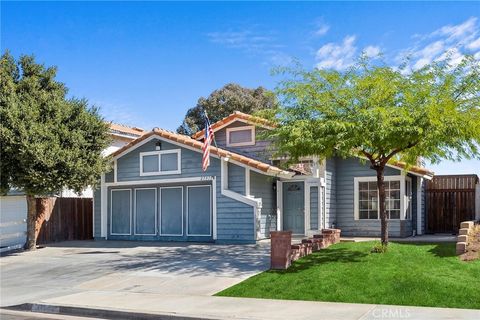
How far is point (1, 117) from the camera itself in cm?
1777

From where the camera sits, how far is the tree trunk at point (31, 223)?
1984cm

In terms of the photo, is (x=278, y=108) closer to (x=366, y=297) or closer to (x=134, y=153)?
(x=366, y=297)

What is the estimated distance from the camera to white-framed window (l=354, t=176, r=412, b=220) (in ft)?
68.4

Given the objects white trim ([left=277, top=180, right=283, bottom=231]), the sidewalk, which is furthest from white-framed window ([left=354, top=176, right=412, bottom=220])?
the sidewalk

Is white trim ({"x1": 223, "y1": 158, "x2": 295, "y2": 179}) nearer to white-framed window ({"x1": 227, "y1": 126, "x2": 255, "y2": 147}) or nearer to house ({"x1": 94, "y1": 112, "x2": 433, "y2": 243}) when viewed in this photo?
house ({"x1": 94, "y1": 112, "x2": 433, "y2": 243})

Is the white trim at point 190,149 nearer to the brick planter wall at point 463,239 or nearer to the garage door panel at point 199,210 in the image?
the garage door panel at point 199,210

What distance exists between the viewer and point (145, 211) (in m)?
21.6

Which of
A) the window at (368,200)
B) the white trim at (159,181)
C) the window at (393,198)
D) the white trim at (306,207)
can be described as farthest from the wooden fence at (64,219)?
the window at (393,198)

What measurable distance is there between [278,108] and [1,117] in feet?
30.1

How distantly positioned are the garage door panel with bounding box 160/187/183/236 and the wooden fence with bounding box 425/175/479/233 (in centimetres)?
1035

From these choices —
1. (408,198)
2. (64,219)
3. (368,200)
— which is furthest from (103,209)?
(408,198)

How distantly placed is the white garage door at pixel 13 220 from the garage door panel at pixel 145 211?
438 centimetres

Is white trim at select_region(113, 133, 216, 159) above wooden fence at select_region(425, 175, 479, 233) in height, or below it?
above

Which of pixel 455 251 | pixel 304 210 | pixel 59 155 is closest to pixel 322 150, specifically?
pixel 455 251
